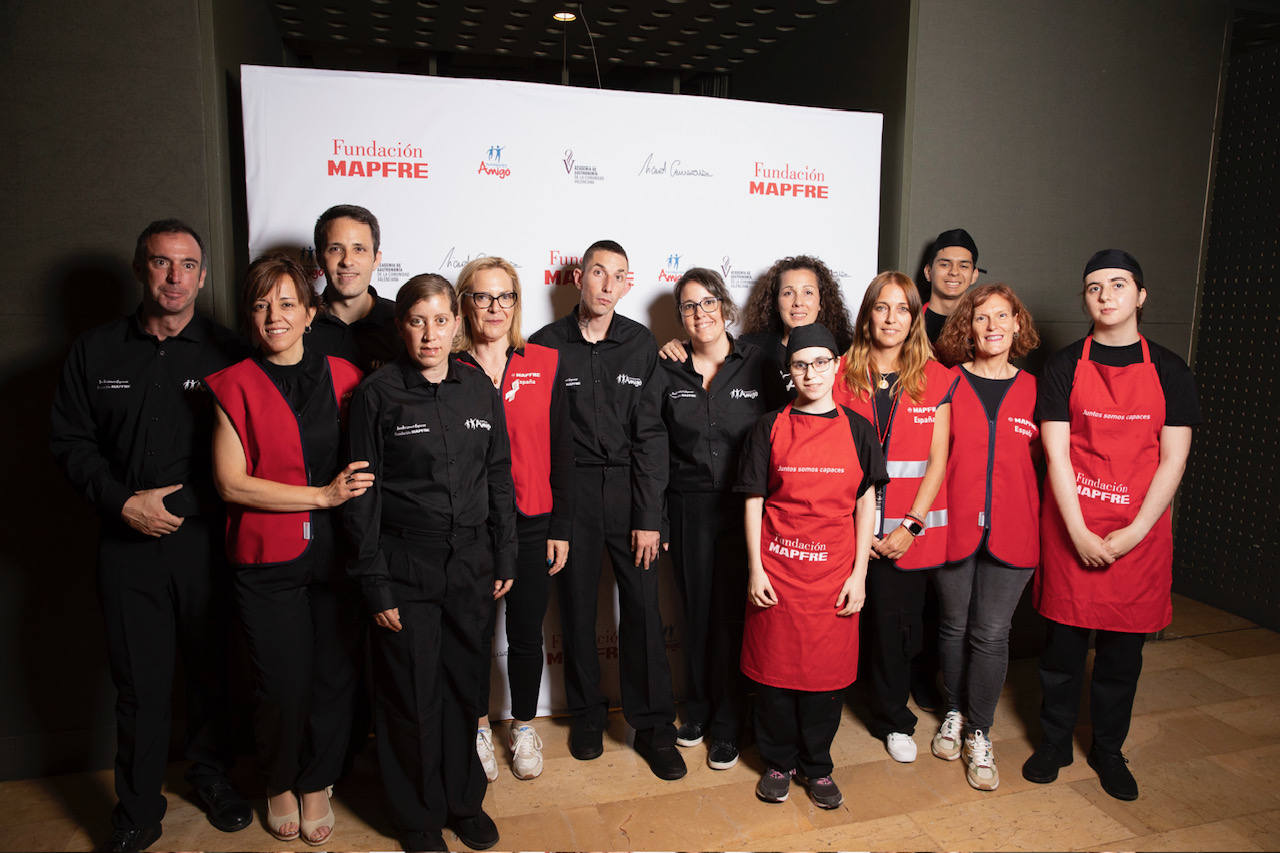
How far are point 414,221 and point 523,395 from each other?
0.83m

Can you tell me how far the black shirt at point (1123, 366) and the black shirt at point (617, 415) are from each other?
124cm

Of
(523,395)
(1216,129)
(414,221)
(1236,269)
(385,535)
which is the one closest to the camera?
(385,535)

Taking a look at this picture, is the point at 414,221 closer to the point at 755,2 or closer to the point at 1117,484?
the point at 755,2

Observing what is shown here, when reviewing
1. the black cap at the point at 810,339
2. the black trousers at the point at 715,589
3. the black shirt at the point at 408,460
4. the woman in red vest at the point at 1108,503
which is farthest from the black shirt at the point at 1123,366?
the black shirt at the point at 408,460

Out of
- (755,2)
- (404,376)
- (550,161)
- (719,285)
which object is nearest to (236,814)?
(404,376)

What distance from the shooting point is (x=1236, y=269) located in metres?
3.95

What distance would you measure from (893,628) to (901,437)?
25.1 inches

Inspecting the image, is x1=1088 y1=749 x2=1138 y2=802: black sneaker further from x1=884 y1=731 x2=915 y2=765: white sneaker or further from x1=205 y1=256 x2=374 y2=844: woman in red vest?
x1=205 y1=256 x2=374 y2=844: woman in red vest

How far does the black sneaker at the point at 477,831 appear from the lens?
7.16 ft

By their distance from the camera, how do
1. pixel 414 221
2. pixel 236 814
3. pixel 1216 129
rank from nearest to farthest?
1. pixel 236 814
2. pixel 414 221
3. pixel 1216 129

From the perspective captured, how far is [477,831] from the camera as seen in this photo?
2.19 metres

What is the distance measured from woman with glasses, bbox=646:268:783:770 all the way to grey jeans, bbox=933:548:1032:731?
28.7 inches

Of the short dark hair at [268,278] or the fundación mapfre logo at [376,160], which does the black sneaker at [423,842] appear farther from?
the fundación mapfre logo at [376,160]

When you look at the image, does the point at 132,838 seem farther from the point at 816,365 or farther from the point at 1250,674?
the point at 1250,674
